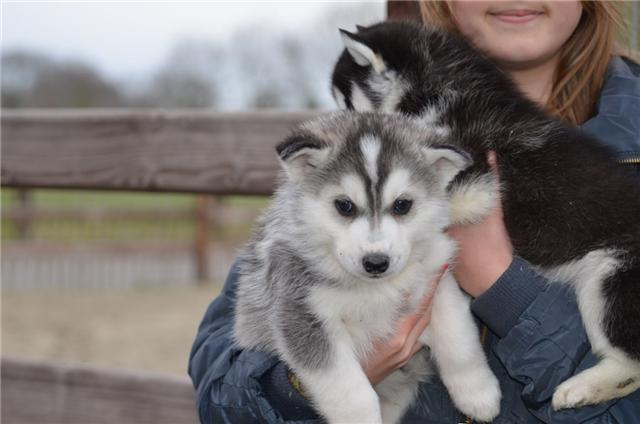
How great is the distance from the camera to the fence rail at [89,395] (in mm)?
3785

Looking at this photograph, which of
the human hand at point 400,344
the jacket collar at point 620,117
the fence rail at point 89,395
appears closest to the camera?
the human hand at point 400,344

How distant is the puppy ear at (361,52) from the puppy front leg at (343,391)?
1.19 metres

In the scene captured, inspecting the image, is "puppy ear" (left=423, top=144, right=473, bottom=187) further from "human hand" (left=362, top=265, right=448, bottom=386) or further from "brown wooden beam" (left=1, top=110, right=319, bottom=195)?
"brown wooden beam" (left=1, top=110, right=319, bottom=195)

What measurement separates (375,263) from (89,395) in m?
2.18

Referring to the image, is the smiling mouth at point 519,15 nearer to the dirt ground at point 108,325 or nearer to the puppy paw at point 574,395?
the puppy paw at point 574,395

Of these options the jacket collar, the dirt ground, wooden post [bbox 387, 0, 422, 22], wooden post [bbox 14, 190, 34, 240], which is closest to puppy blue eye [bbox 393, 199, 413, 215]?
the jacket collar

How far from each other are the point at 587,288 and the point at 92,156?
2.26m

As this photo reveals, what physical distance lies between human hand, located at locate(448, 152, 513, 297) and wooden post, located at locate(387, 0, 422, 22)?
51.4 inches

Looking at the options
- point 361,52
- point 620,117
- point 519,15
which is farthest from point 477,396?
point 519,15

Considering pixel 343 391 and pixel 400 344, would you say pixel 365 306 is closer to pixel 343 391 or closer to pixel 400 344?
pixel 400 344

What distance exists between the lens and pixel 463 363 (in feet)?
8.46

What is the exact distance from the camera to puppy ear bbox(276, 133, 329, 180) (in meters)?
2.50

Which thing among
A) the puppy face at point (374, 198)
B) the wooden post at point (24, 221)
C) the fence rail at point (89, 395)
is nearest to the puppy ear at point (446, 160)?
the puppy face at point (374, 198)

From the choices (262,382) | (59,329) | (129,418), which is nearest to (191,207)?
(59,329)
